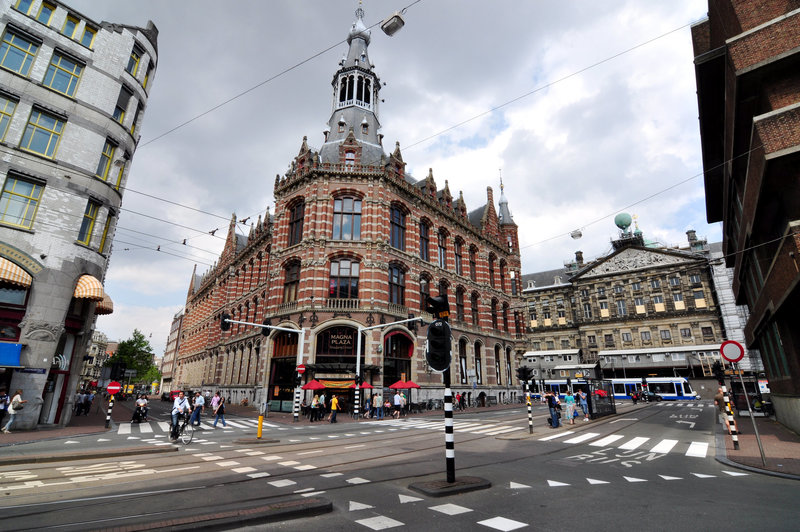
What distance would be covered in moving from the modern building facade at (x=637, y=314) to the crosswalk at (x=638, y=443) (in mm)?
40202

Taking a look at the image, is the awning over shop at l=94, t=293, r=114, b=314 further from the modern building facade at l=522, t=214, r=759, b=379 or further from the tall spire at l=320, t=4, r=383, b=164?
the modern building facade at l=522, t=214, r=759, b=379

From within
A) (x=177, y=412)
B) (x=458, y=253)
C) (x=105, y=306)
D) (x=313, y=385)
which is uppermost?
(x=458, y=253)

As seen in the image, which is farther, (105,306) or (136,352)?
(136,352)

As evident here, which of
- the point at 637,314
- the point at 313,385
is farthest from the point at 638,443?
the point at 637,314

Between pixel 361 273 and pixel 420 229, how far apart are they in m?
8.73

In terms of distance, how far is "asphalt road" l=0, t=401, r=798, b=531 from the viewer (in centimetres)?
539

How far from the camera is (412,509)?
588cm

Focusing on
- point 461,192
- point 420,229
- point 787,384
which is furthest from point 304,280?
point 787,384

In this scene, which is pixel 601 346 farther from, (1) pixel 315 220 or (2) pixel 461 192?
(1) pixel 315 220

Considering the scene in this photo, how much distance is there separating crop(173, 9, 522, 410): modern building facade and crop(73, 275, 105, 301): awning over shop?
330 inches

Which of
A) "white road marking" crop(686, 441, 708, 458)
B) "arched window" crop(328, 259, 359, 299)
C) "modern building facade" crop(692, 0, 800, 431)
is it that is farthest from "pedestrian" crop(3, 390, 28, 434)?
"modern building facade" crop(692, 0, 800, 431)

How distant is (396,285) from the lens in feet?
102

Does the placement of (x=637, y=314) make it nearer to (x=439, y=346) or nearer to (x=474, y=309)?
(x=474, y=309)

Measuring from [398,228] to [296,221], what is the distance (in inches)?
341
